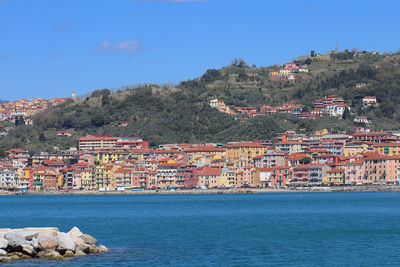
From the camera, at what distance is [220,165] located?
4225 inches

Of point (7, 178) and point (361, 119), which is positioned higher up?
point (361, 119)

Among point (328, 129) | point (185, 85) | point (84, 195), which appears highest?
point (185, 85)

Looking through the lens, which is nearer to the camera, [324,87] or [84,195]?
[84,195]

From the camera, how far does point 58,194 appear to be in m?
106

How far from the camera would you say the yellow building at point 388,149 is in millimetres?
107375

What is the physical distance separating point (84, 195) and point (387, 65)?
242 feet

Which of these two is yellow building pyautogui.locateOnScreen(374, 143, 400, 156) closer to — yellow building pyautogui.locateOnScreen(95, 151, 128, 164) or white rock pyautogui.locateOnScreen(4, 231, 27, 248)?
yellow building pyautogui.locateOnScreen(95, 151, 128, 164)

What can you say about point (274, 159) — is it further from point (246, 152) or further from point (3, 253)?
point (3, 253)

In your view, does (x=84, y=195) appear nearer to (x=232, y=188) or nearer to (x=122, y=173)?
(x=122, y=173)

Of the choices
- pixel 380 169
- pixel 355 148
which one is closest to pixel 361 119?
pixel 355 148

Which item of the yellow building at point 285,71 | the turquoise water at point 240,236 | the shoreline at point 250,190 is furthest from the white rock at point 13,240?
the yellow building at point 285,71

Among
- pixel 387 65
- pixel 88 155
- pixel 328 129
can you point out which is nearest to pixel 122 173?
pixel 88 155

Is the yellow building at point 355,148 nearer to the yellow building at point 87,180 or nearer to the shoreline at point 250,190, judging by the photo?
the shoreline at point 250,190

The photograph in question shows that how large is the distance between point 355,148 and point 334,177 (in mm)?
11504
